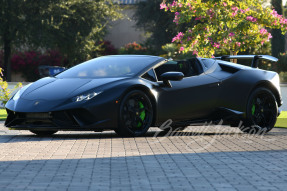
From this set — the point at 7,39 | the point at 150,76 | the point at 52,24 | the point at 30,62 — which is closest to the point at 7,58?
the point at 7,39

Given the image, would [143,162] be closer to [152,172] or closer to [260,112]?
[152,172]

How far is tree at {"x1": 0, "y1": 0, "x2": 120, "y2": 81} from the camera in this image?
3688cm

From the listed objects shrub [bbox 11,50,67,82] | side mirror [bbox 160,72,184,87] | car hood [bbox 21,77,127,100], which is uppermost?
side mirror [bbox 160,72,184,87]

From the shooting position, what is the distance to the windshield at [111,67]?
1004 cm

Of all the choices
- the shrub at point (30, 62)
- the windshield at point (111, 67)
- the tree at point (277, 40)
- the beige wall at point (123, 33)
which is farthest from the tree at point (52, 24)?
the windshield at point (111, 67)

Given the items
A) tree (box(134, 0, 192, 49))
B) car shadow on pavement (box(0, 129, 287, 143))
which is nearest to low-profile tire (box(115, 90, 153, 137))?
car shadow on pavement (box(0, 129, 287, 143))

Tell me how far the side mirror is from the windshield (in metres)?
0.40

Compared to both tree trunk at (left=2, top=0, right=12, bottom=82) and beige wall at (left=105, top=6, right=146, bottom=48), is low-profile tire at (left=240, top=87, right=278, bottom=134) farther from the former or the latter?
beige wall at (left=105, top=6, right=146, bottom=48)

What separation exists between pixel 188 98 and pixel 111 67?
1.38m

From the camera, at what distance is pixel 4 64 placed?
1505 inches

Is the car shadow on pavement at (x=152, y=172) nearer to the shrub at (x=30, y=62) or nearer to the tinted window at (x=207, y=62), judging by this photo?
the tinted window at (x=207, y=62)

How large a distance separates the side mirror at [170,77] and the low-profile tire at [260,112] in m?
1.62

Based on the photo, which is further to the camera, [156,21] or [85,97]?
[156,21]

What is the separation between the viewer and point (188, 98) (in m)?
10.3
